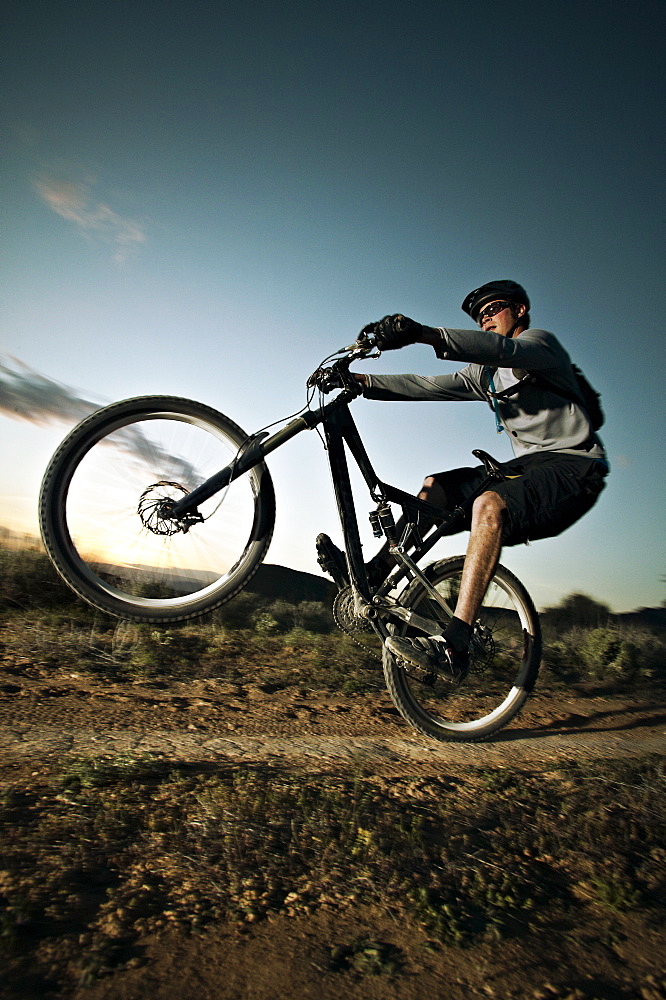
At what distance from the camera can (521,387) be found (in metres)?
3.79

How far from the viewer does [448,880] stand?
78.9 inches

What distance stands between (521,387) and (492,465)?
21.1 inches

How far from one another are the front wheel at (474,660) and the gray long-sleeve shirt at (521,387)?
97 centimetres

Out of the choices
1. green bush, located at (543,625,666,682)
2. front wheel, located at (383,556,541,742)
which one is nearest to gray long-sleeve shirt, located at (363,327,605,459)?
front wheel, located at (383,556,541,742)

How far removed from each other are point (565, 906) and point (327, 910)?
2.76ft

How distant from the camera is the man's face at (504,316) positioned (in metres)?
4.23

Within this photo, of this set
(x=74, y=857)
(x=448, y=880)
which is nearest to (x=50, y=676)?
(x=74, y=857)

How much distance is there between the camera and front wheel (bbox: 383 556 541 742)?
3.88 m

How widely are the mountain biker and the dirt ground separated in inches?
32.3

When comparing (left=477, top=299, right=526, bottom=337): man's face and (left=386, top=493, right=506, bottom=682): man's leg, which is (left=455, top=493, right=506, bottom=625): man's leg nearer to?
(left=386, top=493, right=506, bottom=682): man's leg

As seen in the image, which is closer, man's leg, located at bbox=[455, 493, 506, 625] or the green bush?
man's leg, located at bbox=[455, 493, 506, 625]

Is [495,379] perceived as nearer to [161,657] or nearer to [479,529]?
[479,529]

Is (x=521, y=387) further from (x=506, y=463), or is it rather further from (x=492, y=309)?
(x=492, y=309)

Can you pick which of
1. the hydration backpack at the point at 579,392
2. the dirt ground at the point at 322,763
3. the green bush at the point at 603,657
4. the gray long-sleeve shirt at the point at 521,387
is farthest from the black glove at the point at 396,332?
the green bush at the point at 603,657
